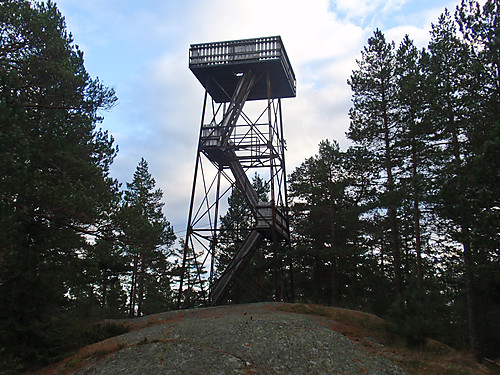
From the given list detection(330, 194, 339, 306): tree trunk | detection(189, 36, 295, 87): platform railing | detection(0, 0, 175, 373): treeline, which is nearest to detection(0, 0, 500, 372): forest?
detection(0, 0, 175, 373): treeline

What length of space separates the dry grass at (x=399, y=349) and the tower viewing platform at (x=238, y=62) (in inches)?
511

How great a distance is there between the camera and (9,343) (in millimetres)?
13320

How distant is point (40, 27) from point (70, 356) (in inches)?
444

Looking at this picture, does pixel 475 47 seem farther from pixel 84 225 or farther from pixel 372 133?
pixel 84 225

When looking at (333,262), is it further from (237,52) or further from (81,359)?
(81,359)

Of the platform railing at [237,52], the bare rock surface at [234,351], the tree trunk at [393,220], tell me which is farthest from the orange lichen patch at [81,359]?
the platform railing at [237,52]

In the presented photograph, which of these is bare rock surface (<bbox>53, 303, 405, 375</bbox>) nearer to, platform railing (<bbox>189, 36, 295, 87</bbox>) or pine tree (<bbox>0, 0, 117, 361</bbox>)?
pine tree (<bbox>0, 0, 117, 361</bbox>)

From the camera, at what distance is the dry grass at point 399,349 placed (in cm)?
1141

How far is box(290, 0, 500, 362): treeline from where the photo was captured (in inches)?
548

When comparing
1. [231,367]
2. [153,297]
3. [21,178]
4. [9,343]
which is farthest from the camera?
[153,297]

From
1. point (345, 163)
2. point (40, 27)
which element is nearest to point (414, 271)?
point (345, 163)

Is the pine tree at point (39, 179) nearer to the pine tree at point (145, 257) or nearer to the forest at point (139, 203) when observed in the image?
the forest at point (139, 203)

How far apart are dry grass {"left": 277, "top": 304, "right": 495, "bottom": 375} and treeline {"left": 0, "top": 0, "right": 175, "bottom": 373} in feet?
26.9

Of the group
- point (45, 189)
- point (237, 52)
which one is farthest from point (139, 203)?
point (237, 52)
